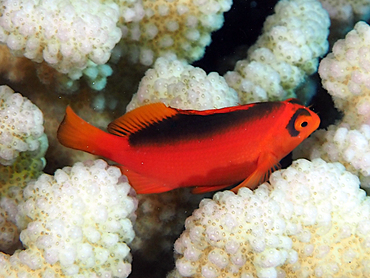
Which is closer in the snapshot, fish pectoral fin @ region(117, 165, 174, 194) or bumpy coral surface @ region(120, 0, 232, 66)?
fish pectoral fin @ region(117, 165, 174, 194)

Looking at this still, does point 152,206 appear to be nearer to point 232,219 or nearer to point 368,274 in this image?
point 232,219

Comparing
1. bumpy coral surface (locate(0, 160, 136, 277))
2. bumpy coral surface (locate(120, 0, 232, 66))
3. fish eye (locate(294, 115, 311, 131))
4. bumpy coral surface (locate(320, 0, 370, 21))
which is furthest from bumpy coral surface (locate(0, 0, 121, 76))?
bumpy coral surface (locate(320, 0, 370, 21))

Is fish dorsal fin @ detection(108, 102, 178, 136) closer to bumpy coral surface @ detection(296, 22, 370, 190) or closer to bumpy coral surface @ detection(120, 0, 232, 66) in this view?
bumpy coral surface @ detection(120, 0, 232, 66)

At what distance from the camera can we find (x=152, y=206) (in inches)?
89.4

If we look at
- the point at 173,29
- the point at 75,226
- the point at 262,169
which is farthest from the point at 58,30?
the point at 262,169

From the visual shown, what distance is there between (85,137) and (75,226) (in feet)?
1.88

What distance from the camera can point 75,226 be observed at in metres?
1.63

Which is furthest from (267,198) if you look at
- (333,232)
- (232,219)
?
(333,232)

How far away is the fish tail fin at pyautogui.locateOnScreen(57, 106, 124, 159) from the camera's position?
2031 millimetres

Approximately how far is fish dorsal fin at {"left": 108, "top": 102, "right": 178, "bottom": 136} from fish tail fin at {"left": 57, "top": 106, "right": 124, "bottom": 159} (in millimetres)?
56

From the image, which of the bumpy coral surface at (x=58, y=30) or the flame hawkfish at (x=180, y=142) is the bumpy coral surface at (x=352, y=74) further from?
the bumpy coral surface at (x=58, y=30)

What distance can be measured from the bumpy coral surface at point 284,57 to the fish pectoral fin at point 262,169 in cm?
44

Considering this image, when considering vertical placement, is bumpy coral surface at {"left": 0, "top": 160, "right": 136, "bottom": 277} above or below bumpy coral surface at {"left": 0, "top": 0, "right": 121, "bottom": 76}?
below

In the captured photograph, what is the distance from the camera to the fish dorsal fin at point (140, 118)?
2.02 m
